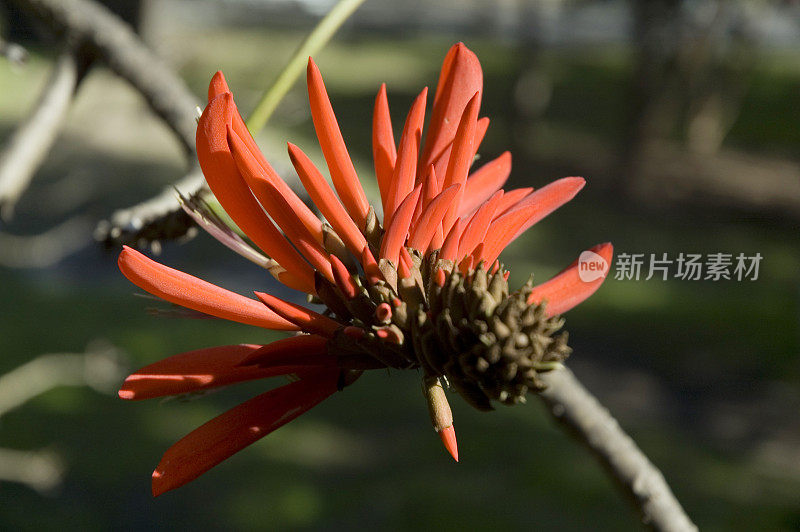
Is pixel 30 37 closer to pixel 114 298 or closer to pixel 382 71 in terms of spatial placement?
pixel 382 71

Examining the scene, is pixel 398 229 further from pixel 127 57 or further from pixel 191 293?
pixel 127 57

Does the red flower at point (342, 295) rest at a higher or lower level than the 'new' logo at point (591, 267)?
lower

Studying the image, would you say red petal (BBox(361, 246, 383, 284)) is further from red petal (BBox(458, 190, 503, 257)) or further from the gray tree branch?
the gray tree branch

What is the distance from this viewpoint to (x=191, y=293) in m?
0.34

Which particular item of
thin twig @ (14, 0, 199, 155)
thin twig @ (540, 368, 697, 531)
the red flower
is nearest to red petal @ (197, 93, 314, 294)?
the red flower

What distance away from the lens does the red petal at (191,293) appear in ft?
1.09

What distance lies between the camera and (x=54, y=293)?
450 centimetres

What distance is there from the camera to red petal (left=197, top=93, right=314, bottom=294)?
0.33 meters

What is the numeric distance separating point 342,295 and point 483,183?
0.14 metres

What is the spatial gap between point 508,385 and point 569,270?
0.35 ft

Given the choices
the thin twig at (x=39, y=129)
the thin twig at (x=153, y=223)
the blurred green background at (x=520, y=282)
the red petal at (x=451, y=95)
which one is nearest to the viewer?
the red petal at (x=451, y=95)

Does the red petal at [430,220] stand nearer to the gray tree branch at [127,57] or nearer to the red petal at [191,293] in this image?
the red petal at [191,293]

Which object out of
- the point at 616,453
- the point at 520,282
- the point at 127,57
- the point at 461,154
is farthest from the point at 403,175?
the point at 520,282

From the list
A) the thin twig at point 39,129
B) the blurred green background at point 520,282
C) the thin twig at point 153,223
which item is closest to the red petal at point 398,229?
the thin twig at point 153,223
